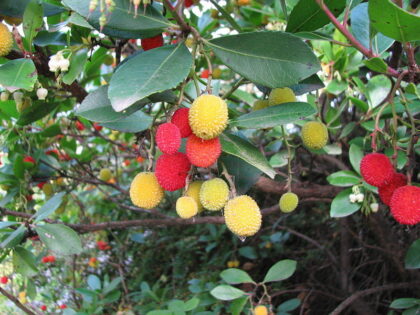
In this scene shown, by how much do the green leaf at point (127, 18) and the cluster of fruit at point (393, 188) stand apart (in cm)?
50

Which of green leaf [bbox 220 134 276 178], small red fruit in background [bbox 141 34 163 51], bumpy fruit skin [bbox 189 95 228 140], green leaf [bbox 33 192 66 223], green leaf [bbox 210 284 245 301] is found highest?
small red fruit in background [bbox 141 34 163 51]

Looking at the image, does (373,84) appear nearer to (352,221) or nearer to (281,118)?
(281,118)

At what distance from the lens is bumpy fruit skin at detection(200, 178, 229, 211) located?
0.65 meters

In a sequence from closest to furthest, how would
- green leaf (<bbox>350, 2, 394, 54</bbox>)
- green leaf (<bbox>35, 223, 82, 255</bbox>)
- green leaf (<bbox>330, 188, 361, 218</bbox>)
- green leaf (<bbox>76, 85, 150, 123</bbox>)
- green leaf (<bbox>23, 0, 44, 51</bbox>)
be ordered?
green leaf (<bbox>76, 85, 150, 123</bbox>)
green leaf (<bbox>23, 0, 44, 51</bbox>)
green leaf (<bbox>350, 2, 394, 54</bbox>)
green leaf (<bbox>35, 223, 82, 255</bbox>)
green leaf (<bbox>330, 188, 361, 218</bbox>)

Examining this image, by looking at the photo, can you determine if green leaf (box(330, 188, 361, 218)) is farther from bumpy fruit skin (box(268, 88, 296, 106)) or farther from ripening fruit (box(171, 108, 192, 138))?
ripening fruit (box(171, 108, 192, 138))

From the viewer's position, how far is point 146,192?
0.70 meters

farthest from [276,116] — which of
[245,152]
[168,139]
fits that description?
[168,139]

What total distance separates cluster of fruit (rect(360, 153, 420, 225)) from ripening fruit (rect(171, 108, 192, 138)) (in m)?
0.41

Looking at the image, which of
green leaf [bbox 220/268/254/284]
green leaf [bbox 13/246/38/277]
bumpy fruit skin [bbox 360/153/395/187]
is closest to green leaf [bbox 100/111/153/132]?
bumpy fruit skin [bbox 360/153/395/187]

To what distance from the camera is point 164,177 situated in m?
0.66

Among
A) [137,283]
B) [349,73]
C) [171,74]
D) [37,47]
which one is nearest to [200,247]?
[137,283]

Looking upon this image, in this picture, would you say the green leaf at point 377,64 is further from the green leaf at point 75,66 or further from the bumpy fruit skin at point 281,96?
the green leaf at point 75,66

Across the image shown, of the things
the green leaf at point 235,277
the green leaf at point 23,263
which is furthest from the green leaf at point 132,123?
the green leaf at point 235,277

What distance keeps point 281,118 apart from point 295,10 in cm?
21
